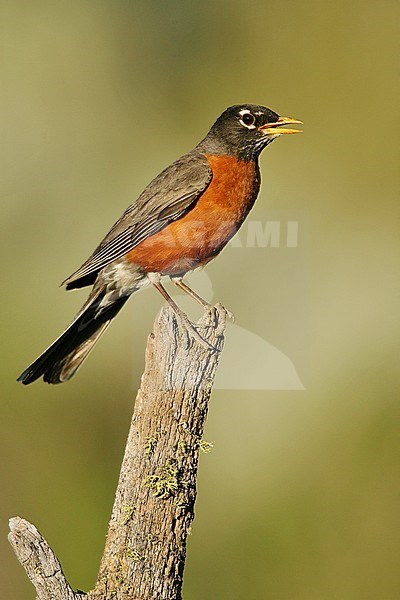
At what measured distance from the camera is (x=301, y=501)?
4477 mm

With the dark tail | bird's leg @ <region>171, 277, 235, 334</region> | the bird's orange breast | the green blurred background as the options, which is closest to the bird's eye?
the bird's orange breast

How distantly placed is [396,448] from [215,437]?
118 cm

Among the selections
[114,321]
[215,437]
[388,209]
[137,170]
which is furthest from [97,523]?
[388,209]

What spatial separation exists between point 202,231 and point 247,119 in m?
0.49

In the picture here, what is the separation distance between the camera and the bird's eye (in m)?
3.47

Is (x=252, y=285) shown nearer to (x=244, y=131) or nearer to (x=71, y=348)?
(x=244, y=131)

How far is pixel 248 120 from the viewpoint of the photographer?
3.48 m

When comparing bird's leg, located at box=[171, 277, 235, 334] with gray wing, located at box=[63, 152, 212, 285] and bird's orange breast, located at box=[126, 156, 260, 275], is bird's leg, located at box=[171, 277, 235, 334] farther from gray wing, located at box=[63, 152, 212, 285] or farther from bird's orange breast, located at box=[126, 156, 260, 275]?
gray wing, located at box=[63, 152, 212, 285]

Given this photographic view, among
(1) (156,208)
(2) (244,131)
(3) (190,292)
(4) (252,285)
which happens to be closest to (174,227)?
(1) (156,208)

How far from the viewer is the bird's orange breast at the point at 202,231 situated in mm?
3408

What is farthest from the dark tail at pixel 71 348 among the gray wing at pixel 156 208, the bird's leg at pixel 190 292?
the bird's leg at pixel 190 292

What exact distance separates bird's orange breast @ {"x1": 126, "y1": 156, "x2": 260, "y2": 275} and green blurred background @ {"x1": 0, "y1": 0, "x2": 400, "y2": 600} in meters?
0.45

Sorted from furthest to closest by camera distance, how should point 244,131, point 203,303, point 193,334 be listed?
point 244,131
point 203,303
point 193,334

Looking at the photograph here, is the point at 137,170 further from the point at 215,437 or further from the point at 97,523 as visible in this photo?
the point at 97,523
